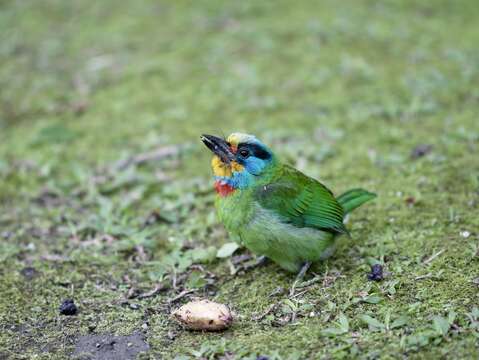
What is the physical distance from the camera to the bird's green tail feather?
172 inches

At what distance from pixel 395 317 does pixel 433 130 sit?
3029 mm

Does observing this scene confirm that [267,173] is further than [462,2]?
No

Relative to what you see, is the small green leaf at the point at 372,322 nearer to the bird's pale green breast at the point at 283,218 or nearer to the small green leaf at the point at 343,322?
the small green leaf at the point at 343,322

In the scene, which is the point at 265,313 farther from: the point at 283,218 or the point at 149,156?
the point at 149,156

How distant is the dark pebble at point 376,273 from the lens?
154 inches

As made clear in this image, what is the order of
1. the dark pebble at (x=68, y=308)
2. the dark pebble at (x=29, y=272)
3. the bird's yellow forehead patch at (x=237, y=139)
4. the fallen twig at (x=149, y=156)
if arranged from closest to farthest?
the dark pebble at (x=68, y=308)
the bird's yellow forehead patch at (x=237, y=139)
the dark pebble at (x=29, y=272)
the fallen twig at (x=149, y=156)

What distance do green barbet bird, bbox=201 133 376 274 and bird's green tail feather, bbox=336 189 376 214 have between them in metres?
0.14

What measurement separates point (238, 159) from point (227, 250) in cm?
71

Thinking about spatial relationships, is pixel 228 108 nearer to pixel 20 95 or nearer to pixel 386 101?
pixel 386 101

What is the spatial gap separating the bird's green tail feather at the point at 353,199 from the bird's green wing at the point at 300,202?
0.12 m

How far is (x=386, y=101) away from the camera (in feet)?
22.1

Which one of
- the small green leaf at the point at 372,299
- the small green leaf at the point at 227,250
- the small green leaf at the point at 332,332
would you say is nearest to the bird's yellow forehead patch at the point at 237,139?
the small green leaf at the point at 227,250

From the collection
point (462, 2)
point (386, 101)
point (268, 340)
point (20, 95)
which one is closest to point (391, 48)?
point (386, 101)

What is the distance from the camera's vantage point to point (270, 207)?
4.03 m
